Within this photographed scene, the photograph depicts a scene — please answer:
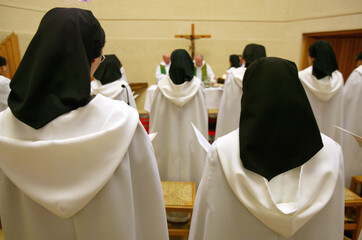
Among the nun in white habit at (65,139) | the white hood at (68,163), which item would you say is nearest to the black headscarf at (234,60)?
A: the nun in white habit at (65,139)

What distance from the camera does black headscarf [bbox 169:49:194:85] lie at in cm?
346

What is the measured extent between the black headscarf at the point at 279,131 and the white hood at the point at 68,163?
23.0 inches

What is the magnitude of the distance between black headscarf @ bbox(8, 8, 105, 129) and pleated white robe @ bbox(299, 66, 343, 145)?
3.63 m

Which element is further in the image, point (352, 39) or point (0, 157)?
point (352, 39)

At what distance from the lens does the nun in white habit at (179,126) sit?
141 inches

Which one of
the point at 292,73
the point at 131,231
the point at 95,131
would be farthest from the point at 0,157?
the point at 292,73

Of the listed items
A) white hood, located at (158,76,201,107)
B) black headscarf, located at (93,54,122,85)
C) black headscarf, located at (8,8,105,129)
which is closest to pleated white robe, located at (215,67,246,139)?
white hood, located at (158,76,201,107)

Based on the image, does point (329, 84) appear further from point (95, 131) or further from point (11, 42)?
point (11, 42)

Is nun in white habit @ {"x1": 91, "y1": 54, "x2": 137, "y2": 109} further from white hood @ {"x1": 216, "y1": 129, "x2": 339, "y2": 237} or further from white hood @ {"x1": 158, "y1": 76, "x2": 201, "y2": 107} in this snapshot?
white hood @ {"x1": 216, "y1": 129, "x2": 339, "y2": 237}

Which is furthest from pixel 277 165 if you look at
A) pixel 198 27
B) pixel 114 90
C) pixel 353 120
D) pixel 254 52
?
pixel 198 27

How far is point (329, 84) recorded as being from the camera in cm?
367

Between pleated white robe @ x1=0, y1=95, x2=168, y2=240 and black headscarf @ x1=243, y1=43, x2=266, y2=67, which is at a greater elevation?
black headscarf @ x1=243, y1=43, x2=266, y2=67

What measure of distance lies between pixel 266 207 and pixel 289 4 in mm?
9376

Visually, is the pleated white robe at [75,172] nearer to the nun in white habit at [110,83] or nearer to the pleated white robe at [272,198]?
the pleated white robe at [272,198]
